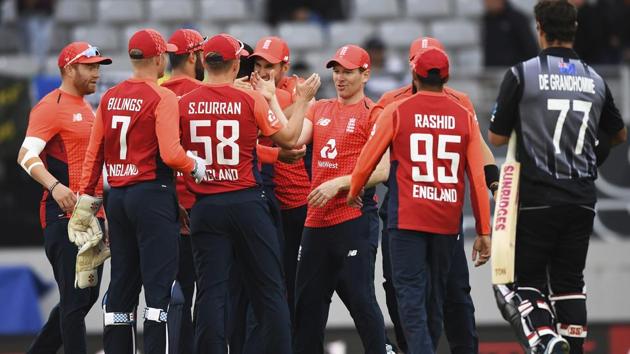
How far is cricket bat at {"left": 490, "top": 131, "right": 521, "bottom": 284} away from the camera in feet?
25.9

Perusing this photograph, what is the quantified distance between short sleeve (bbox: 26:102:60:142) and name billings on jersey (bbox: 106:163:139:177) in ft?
2.77

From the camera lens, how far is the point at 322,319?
951cm

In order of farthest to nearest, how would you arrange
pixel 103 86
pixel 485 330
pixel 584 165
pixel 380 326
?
pixel 103 86 → pixel 485 330 → pixel 380 326 → pixel 584 165

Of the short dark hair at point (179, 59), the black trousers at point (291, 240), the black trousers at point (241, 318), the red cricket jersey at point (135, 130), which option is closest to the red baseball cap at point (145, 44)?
the red cricket jersey at point (135, 130)

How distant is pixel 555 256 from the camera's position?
803 centimetres

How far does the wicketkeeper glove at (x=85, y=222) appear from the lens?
906 cm

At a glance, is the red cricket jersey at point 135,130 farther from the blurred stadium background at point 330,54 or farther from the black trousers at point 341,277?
the blurred stadium background at point 330,54

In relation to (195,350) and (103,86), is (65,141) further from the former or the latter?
(103,86)

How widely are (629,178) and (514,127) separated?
636 cm

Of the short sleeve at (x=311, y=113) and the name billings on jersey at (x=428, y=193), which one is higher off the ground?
the short sleeve at (x=311, y=113)

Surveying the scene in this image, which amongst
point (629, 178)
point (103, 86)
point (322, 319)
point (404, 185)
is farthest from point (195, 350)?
point (629, 178)

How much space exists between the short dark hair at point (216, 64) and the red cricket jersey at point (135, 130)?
321 mm

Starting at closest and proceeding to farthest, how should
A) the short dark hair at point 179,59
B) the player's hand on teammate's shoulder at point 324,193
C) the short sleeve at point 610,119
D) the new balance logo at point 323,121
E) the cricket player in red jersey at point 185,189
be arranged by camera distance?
the short sleeve at point 610,119 < the player's hand on teammate's shoulder at point 324,193 < the new balance logo at point 323,121 < the cricket player in red jersey at point 185,189 < the short dark hair at point 179,59

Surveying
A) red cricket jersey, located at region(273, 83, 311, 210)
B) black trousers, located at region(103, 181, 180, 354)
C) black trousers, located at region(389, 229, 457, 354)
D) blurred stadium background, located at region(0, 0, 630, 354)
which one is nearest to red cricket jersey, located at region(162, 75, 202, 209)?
red cricket jersey, located at region(273, 83, 311, 210)
